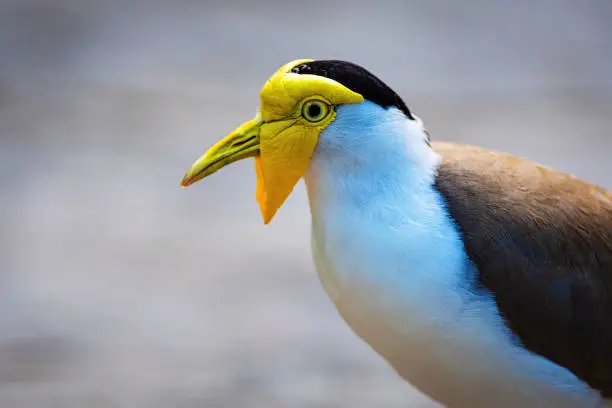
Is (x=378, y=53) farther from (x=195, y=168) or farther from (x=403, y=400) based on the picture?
(x=195, y=168)

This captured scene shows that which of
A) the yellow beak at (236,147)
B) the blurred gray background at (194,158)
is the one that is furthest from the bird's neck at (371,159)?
the blurred gray background at (194,158)

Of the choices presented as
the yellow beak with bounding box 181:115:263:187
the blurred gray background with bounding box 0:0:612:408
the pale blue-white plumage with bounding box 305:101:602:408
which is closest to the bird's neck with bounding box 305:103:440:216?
the pale blue-white plumage with bounding box 305:101:602:408

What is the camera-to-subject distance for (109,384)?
3691 millimetres

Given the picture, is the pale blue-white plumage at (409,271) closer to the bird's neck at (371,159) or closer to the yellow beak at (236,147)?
the bird's neck at (371,159)

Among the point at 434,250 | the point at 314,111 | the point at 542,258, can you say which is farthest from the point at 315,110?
the point at 542,258

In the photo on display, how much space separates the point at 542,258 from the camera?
2.24 meters

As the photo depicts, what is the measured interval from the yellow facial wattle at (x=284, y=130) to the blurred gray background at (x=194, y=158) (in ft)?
5.00

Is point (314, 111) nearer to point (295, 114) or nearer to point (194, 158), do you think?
point (295, 114)

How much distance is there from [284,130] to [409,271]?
438mm

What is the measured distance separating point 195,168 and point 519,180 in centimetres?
78

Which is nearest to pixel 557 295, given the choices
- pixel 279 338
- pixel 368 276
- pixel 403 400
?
pixel 368 276

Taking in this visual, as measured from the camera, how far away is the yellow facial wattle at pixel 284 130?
7.20 feet

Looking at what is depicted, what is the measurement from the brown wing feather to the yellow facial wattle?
1.06ft

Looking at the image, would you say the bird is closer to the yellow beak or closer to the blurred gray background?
the yellow beak
